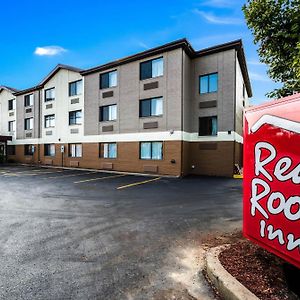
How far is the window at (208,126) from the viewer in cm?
1877

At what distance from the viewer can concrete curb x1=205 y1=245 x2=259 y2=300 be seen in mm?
2904

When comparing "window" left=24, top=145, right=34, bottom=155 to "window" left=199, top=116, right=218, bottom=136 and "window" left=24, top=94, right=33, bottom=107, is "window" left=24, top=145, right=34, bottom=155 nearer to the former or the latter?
"window" left=24, top=94, right=33, bottom=107

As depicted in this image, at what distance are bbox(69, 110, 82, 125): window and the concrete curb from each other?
2304 cm

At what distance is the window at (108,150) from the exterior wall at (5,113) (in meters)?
18.3

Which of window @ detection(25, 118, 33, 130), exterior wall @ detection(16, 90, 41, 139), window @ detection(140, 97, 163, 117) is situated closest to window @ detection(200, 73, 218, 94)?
window @ detection(140, 97, 163, 117)

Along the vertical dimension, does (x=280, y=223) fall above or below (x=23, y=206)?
above

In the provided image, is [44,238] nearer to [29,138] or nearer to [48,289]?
[48,289]

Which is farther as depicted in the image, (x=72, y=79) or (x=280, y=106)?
(x=72, y=79)

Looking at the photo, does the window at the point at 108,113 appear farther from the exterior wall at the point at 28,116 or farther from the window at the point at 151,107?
the exterior wall at the point at 28,116

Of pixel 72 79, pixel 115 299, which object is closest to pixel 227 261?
pixel 115 299

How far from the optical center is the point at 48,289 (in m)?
3.37

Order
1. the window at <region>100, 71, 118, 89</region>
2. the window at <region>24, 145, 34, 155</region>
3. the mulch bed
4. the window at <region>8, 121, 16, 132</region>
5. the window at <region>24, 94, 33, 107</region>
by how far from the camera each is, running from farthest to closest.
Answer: the window at <region>8, 121, 16, 132</region> < the window at <region>24, 94, 33, 107</region> < the window at <region>24, 145, 34, 155</region> < the window at <region>100, 71, 118, 89</region> < the mulch bed

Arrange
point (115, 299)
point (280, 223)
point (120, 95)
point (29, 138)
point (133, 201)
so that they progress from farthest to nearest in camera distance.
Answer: point (29, 138)
point (120, 95)
point (133, 201)
point (115, 299)
point (280, 223)

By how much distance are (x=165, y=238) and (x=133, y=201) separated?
13.4 feet
